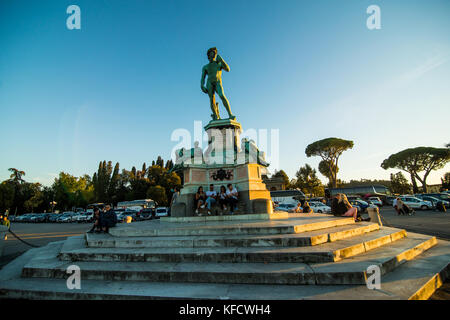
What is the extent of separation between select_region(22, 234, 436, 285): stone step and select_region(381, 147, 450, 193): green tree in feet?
185

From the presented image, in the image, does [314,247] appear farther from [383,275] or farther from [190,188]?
[190,188]

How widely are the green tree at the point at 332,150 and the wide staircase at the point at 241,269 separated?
46.3 metres

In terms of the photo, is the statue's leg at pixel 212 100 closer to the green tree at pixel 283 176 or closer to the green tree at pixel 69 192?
the green tree at pixel 283 176

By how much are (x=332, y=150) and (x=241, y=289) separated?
50573 millimetres

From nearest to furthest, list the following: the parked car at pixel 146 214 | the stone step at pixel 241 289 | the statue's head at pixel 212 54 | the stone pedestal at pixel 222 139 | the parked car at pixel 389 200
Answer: the stone step at pixel 241 289
the stone pedestal at pixel 222 139
the statue's head at pixel 212 54
the parked car at pixel 146 214
the parked car at pixel 389 200

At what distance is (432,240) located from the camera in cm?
527

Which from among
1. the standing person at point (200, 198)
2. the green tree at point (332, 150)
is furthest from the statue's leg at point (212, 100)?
the green tree at point (332, 150)

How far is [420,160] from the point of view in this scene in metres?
45.1

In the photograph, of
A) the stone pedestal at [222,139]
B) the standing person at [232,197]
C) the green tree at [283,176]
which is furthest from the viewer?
the green tree at [283,176]

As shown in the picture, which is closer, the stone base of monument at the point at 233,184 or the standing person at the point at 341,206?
the stone base of monument at the point at 233,184

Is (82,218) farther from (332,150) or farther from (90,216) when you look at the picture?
(332,150)

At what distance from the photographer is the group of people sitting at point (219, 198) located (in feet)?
A: 24.5

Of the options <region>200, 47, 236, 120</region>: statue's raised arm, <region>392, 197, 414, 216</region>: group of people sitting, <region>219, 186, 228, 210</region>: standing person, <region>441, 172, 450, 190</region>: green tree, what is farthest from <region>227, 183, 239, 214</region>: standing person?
<region>441, 172, 450, 190</region>: green tree
